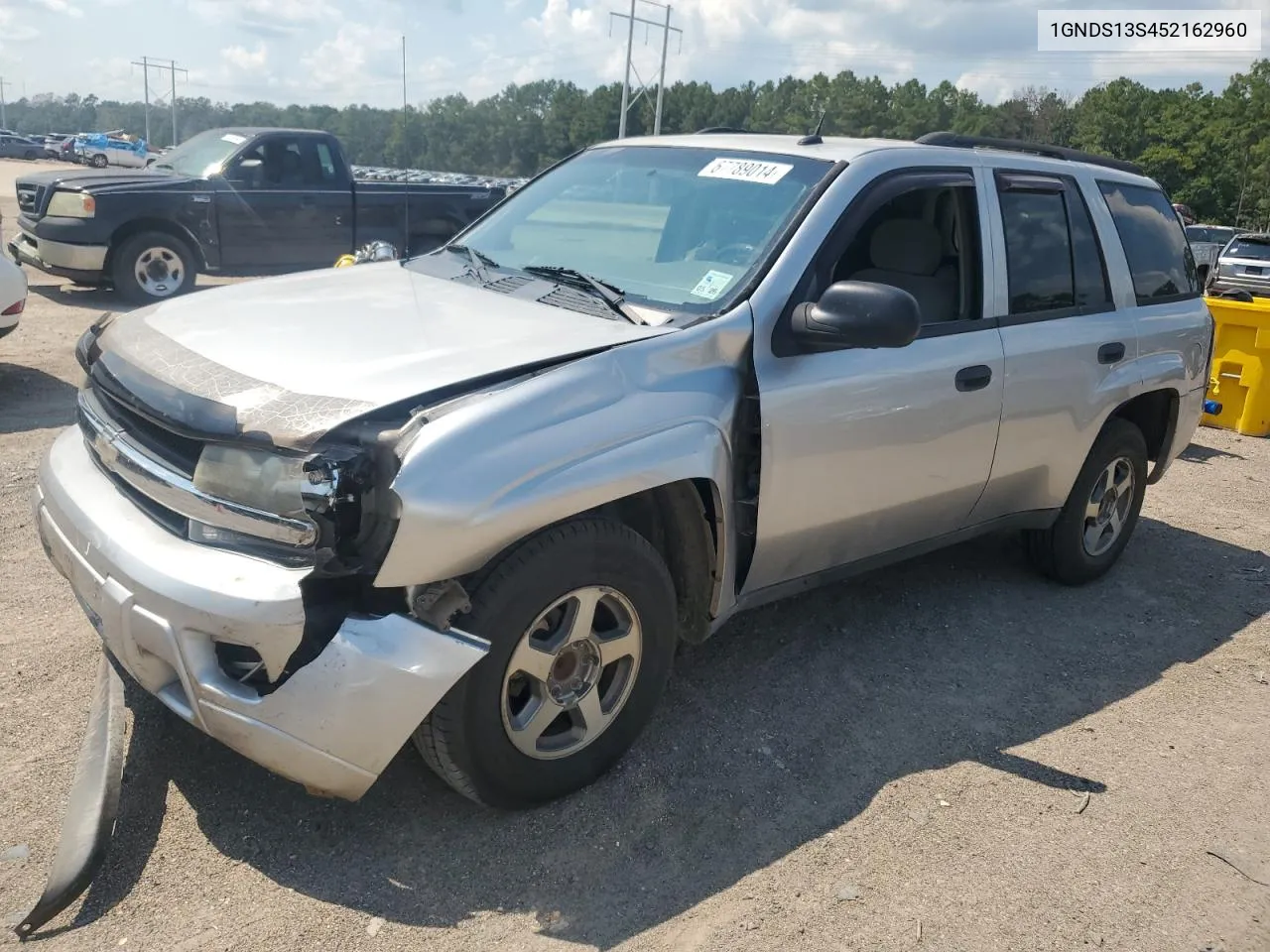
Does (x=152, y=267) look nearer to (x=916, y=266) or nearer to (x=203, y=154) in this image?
(x=203, y=154)

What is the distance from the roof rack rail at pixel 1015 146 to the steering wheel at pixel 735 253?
1042 mm

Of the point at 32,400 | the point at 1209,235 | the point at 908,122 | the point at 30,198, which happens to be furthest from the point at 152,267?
the point at 908,122

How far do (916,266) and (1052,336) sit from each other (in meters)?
0.79

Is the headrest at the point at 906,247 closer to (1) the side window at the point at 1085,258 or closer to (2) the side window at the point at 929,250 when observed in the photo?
(2) the side window at the point at 929,250

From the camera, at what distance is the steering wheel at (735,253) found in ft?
11.2

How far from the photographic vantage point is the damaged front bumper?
241 centimetres

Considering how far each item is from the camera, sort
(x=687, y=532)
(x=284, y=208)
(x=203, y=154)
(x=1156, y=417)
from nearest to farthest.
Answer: (x=687, y=532) → (x=1156, y=417) → (x=284, y=208) → (x=203, y=154)

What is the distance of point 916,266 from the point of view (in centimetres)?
386

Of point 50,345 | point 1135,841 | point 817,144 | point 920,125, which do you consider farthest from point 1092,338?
point 920,125

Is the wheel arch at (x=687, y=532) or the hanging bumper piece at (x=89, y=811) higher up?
the wheel arch at (x=687, y=532)

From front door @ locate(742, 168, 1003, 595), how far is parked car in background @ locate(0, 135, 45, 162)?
7191cm

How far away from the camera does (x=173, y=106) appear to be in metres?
92.4

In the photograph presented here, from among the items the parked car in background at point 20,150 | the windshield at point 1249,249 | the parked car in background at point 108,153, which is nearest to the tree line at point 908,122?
the parked car in background at point 108,153

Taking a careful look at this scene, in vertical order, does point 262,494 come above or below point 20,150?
above
